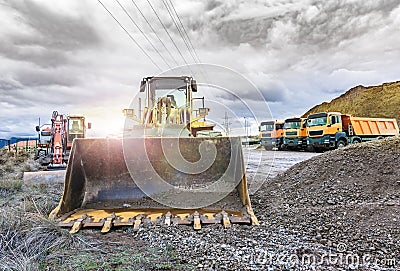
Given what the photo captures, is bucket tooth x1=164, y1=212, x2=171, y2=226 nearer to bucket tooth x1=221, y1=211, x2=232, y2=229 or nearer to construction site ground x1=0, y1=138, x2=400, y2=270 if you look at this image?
construction site ground x1=0, y1=138, x2=400, y2=270

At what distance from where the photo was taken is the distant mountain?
1259 inches

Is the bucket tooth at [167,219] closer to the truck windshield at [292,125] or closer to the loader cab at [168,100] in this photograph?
the loader cab at [168,100]

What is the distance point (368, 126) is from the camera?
57.7 ft

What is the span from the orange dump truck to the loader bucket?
42.6ft

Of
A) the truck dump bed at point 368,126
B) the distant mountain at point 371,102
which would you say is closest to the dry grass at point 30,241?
the truck dump bed at point 368,126

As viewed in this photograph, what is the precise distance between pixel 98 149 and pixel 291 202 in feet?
8.89

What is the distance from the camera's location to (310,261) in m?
2.48

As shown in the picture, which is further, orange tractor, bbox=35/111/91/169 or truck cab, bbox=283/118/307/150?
truck cab, bbox=283/118/307/150

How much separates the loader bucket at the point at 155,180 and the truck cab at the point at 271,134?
56.0 feet

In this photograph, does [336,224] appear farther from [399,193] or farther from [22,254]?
[22,254]

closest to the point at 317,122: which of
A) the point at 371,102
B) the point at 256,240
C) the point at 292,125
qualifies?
the point at 292,125

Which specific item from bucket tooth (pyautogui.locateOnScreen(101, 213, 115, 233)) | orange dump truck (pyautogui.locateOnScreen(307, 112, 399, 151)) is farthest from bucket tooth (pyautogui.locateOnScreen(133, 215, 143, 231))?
orange dump truck (pyautogui.locateOnScreen(307, 112, 399, 151))

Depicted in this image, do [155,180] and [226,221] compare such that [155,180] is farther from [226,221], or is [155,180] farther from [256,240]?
[256,240]

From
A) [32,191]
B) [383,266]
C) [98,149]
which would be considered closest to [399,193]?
[383,266]
